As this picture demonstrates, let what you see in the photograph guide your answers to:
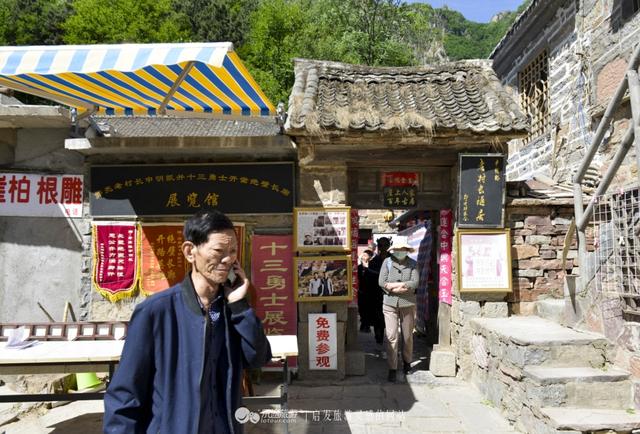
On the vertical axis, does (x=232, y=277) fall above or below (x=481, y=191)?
below

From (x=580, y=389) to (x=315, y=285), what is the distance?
3285 millimetres

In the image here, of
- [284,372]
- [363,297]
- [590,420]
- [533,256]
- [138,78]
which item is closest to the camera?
[590,420]

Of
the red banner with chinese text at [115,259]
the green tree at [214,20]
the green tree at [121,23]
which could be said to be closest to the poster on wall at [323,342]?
the red banner with chinese text at [115,259]

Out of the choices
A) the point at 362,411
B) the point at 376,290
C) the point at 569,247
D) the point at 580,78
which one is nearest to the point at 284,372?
the point at 362,411

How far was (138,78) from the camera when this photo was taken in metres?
5.51

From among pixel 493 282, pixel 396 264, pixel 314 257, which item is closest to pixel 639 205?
pixel 493 282

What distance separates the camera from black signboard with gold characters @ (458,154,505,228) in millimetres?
6427

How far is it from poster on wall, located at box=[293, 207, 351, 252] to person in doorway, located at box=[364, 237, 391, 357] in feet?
8.20

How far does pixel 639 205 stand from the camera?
449cm

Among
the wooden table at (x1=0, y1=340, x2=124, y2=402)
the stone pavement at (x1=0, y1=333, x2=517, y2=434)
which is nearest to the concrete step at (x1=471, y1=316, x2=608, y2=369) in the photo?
the stone pavement at (x1=0, y1=333, x2=517, y2=434)

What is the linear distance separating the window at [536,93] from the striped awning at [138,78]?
6785 millimetres

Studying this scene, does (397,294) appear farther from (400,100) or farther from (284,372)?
(400,100)

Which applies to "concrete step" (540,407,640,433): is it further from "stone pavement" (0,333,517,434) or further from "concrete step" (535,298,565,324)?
"concrete step" (535,298,565,324)

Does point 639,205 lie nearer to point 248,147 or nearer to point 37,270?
point 248,147
